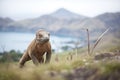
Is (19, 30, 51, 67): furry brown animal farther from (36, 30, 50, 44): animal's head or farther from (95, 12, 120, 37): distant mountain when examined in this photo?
(95, 12, 120, 37): distant mountain

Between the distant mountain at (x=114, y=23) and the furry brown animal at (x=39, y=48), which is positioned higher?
the distant mountain at (x=114, y=23)

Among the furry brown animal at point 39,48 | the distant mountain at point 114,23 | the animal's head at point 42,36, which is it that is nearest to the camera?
the animal's head at point 42,36

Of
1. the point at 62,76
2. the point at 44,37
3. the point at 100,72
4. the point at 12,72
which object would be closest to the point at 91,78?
the point at 100,72

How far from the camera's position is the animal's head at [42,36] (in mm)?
6984

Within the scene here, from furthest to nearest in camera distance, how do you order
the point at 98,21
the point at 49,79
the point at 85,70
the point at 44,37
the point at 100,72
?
the point at 98,21 < the point at 44,37 < the point at 85,70 < the point at 100,72 < the point at 49,79

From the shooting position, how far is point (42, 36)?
716 centimetres

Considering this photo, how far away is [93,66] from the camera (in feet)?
15.2

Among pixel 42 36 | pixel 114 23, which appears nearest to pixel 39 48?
pixel 42 36

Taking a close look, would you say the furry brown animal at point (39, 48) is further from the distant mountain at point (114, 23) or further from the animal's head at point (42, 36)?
the distant mountain at point (114, 23)

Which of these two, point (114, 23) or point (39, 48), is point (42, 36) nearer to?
point (39, 48)

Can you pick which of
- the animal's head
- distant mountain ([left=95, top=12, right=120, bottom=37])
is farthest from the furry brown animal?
distant mountain ([left=95, top=12, right=120, bottom=37])

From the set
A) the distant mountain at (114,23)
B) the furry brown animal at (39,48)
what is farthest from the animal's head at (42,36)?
the distant mountain at (114,23)

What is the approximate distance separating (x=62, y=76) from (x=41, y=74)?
1.08ft

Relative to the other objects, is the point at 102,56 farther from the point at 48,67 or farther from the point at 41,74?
the point at 41,74
